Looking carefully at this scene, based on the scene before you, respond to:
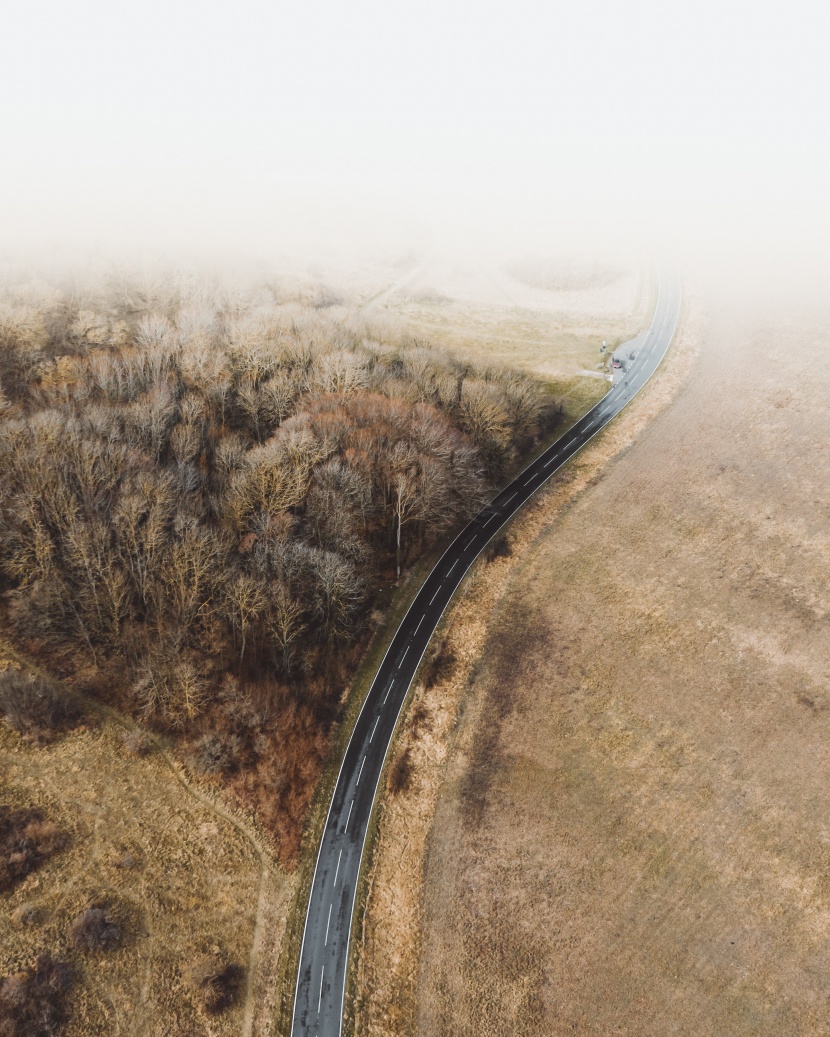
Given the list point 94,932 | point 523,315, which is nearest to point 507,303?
point 523,315

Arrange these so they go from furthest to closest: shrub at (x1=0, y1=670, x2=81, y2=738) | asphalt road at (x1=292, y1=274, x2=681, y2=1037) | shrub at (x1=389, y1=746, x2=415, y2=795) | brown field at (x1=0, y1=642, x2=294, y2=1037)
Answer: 1. shrub at (x1=389, y1=746, x2=415, y2=795)
2. shrub at (x1=0, y1=670, x2=81, y2=738)
3. asphalt road at (x1=292, y1=274, x2=681, y2=1037)
4. brown field at (x1=0, y1=642, x2=294, y2=1037)

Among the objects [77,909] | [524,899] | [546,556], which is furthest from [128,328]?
[524,899]

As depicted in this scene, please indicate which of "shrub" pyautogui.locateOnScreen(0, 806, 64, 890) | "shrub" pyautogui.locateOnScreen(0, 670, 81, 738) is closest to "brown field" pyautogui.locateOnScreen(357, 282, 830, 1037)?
"shrub" pyautogui.locateOnScreen(0, 806, 64, 890)

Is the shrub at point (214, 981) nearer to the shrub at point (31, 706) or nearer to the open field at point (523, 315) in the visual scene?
the shrub at point (31, 706)

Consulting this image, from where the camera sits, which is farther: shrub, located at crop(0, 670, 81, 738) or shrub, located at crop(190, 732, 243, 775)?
shrub, located at crop(190, 732, 243, 775)

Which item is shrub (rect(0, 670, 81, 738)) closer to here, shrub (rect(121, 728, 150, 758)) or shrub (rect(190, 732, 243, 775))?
shrub (rect(121, 728, 150, 758))

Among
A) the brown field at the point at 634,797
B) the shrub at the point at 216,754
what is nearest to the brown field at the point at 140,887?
the shrub at the point at 216,754

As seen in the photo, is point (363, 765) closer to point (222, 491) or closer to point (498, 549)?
point (498, 549)
